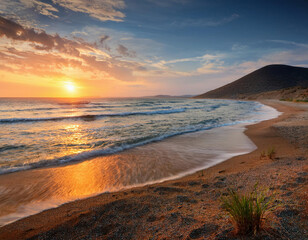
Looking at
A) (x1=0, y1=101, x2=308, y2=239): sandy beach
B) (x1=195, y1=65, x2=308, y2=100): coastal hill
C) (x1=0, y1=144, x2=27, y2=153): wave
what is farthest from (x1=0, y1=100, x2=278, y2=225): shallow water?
(x1=195, y1=65, x2=308, y2=100): coastal hill

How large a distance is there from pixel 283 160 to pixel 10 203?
7.69 metres

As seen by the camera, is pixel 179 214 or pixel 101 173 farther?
pixel 101 173

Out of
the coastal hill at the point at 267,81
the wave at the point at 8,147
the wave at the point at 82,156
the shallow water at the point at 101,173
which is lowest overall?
the shallow water at the point at 101,173

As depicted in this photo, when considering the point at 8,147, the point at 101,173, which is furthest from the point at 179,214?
the point at 8,147

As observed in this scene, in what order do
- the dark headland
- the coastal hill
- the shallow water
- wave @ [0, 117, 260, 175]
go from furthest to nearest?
the coastal hill → wave @ [0, 117, 260, 175] → the shallow water → the dark headland

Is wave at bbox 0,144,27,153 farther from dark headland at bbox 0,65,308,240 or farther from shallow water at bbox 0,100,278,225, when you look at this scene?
dark headland at bbox 0,65,308,240

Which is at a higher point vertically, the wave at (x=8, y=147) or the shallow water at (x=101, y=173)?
the wave at (x=8, y=147)

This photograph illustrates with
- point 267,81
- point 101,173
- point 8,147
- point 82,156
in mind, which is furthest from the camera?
point 267,81

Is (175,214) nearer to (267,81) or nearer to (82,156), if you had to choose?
(82,156)

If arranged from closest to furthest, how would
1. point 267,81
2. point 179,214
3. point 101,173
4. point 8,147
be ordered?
point 179,214 < point 101,173 < point 8,147 < point 267,81

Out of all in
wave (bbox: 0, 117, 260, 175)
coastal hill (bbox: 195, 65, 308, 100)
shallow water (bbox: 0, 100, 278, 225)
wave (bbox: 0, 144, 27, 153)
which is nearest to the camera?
shallow water (bbox: 0, 100, 278, 225)

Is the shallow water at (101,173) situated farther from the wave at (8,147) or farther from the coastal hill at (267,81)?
the coastal hill at (267,81)

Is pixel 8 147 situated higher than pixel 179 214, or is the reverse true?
pixel 179 214

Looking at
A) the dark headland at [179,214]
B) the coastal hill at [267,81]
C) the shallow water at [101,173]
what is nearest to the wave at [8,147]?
the shallow water at [101,173]
